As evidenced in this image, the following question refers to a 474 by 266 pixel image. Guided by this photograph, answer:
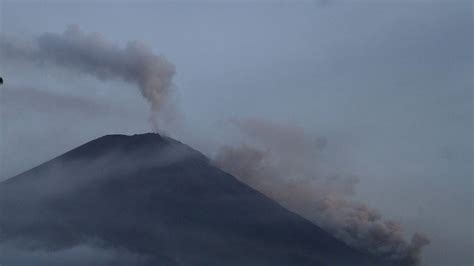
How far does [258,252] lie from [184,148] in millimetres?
23944

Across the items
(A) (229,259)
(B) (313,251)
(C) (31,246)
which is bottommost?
(C) (31,246)

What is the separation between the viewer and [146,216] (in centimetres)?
8825

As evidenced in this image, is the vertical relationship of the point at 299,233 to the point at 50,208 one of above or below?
above

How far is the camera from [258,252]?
83.2 metres

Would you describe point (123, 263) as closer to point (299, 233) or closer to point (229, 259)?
point (229, 259)

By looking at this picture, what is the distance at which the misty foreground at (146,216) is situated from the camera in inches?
3100

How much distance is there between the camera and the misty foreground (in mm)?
78750

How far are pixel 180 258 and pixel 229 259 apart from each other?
17.0ft

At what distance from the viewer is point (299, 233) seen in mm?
90938

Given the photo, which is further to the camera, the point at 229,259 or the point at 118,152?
the point at 118,152

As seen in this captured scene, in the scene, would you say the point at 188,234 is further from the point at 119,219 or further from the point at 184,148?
the point at 184,148

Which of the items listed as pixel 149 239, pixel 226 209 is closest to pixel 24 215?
pixel 149 239

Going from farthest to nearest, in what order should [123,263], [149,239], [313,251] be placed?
[313,251] → [149,239] → [123,263]

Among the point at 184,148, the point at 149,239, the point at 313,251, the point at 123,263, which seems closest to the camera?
the point at 123,263
